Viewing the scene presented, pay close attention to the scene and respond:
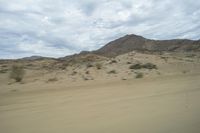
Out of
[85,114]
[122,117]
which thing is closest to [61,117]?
[85,114]

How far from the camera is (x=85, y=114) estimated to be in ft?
25.8

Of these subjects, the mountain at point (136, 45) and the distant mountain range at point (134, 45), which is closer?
the distant mountain range at point (134, 45)

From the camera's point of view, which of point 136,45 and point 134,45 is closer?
point 136,45

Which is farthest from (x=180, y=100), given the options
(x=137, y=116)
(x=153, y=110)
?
(x=137, y=116)

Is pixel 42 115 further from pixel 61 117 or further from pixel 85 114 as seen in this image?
pixel 85 114

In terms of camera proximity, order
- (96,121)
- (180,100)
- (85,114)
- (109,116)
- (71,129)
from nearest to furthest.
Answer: (71,129) < (96,121) < (109,116) < (85,114) < (180,100)

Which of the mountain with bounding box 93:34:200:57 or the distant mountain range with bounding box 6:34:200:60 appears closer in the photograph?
the distant mountain range with bounding box 6:34:200:60

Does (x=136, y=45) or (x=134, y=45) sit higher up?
(x=134, y=45)

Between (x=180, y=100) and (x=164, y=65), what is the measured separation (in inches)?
1143

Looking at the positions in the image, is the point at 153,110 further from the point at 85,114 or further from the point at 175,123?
the point at 85,114

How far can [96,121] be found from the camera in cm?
684

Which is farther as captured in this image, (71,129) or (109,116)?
(109,116)

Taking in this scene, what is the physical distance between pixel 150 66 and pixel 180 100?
2668cm

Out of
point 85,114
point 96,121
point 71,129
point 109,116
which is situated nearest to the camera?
point 71,129
